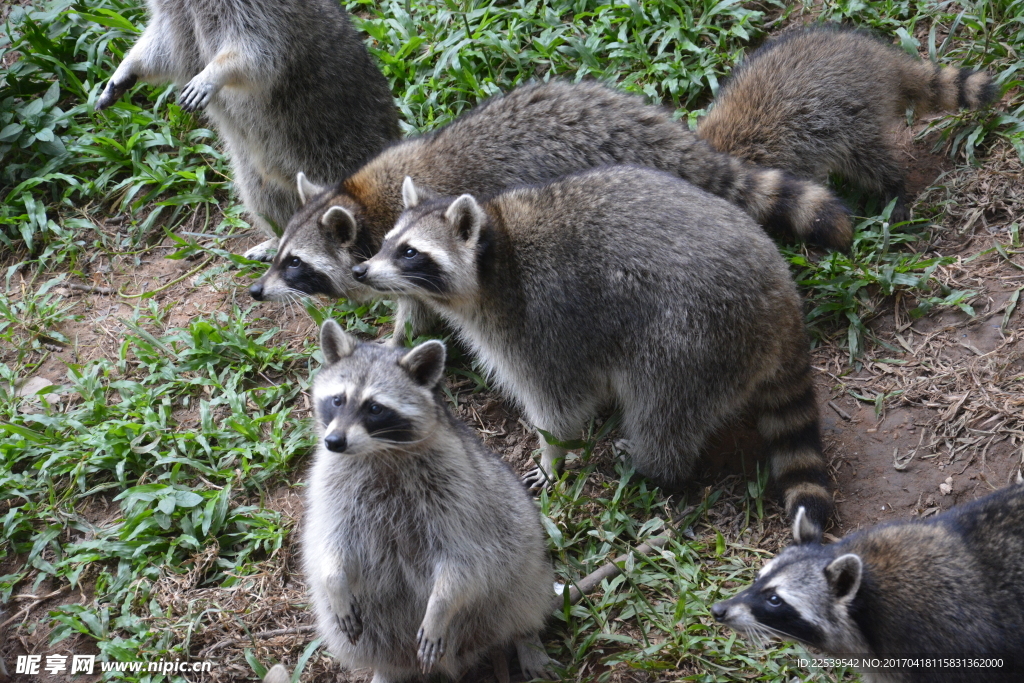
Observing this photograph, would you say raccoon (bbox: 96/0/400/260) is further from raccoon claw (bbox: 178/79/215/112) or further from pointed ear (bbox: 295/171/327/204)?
pointed ear (bbox: 295/171/327/204)

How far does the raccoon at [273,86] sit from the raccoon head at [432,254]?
50.5 inches

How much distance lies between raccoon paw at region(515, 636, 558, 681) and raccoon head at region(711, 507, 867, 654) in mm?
786

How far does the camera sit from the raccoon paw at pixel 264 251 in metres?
5.58

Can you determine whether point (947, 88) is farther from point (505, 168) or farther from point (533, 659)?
point (533, 659)

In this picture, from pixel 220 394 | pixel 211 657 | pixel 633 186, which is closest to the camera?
pixel 211 657

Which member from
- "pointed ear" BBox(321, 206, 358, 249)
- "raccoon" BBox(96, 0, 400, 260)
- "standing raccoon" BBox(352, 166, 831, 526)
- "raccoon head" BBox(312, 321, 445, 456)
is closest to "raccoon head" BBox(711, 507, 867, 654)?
"standing raccoon" BBox(352, 166, 831, 526)

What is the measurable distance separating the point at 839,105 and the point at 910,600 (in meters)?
2.84

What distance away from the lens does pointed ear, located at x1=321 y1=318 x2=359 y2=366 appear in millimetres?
3615

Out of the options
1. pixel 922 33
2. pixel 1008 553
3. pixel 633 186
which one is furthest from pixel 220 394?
pixel 922 33

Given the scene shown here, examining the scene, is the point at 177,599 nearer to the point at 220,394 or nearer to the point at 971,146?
the point at 220,394

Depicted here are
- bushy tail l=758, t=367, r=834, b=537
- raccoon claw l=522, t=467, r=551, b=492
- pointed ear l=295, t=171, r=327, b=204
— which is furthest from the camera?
pointed ear l=295, t=171, r=327, b=204

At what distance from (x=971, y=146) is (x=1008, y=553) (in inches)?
106

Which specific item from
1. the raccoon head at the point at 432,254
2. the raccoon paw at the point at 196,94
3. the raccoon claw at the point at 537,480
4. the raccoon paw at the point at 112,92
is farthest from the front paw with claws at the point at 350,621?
the raccoon paw at the point at 112,92

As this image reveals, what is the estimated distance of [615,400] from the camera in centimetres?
453
